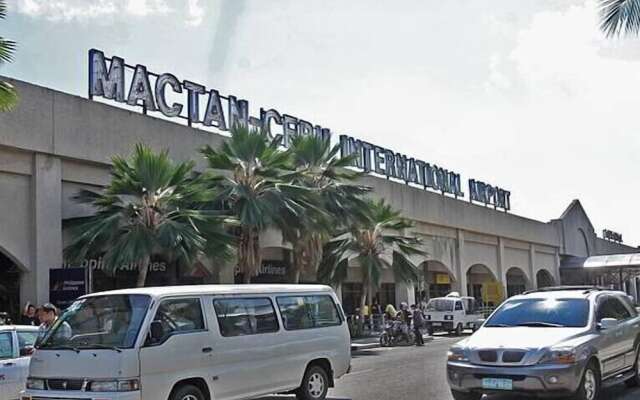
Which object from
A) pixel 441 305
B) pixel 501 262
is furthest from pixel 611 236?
pixel 441 305

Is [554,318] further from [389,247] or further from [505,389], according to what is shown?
[389,247]

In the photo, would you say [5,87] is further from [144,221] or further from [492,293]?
[492,293]

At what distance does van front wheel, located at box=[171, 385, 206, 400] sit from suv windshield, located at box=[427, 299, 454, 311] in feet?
87.3

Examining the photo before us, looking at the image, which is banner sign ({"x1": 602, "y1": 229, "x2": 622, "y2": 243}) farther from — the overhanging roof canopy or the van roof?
the van roof

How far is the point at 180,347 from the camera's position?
9523mm

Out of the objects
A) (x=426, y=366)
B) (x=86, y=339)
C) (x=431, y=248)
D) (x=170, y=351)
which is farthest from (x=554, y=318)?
(x=431, y=248)

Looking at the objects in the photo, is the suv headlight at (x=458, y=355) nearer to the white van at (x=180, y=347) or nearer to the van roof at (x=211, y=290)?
the white van at (x=180, y=347)

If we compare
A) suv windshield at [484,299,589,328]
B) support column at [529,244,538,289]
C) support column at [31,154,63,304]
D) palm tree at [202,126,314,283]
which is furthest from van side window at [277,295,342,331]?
support column at [529,244,538,289]

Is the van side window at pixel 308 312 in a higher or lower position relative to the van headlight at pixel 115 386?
higher

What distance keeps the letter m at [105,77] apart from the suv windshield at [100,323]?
14.4 metres

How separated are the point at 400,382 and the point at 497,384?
531 centimetres

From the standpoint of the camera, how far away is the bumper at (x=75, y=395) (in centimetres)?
870

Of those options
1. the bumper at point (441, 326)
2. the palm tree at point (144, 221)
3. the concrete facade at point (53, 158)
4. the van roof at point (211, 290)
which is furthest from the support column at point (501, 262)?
the van roof at point (211, 290)

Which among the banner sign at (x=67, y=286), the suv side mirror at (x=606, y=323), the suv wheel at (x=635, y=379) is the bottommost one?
the suv wheel at (x=635, y=379)
